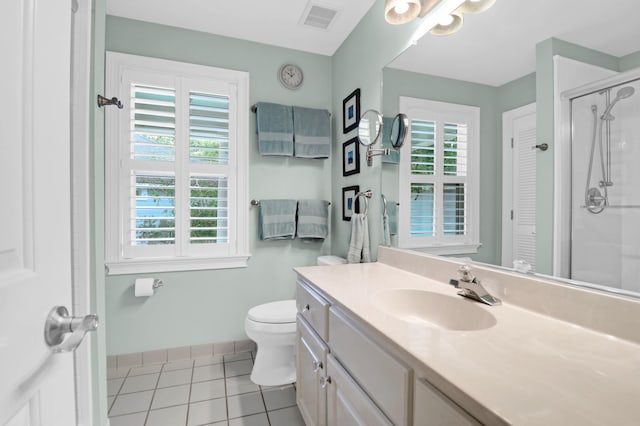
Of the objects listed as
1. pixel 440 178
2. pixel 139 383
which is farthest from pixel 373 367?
pixel 139 383

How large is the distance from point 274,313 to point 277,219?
29.7 inches

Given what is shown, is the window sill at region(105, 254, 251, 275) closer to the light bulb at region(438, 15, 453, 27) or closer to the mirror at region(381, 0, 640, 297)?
the mirror at region(381, 0, 640, 297)

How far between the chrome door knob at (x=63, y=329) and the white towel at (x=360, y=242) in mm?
1573

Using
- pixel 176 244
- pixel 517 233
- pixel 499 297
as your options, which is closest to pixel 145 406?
pixel 176 244

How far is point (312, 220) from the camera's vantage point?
252 centimetres

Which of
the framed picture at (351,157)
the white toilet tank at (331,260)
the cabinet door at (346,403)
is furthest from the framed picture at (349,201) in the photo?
the cabinet door at (346,403)

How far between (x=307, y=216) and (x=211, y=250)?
0.81 m

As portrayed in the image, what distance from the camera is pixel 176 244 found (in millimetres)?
2271

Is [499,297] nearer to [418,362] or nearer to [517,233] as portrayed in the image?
[517,233]

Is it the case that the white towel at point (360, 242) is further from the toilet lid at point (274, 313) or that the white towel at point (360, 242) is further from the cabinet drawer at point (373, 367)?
the cabinet drawer at point (373, 367)

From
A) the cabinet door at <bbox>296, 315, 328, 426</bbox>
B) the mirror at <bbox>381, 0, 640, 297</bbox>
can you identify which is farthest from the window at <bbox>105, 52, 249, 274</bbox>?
the mirror at <bbox>381, 0, 640, 297</bbox>

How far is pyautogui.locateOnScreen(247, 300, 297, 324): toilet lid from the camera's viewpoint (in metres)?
1.92

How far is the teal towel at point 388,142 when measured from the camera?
5.82ft

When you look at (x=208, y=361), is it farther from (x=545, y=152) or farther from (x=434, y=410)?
(x=545, y=152)
